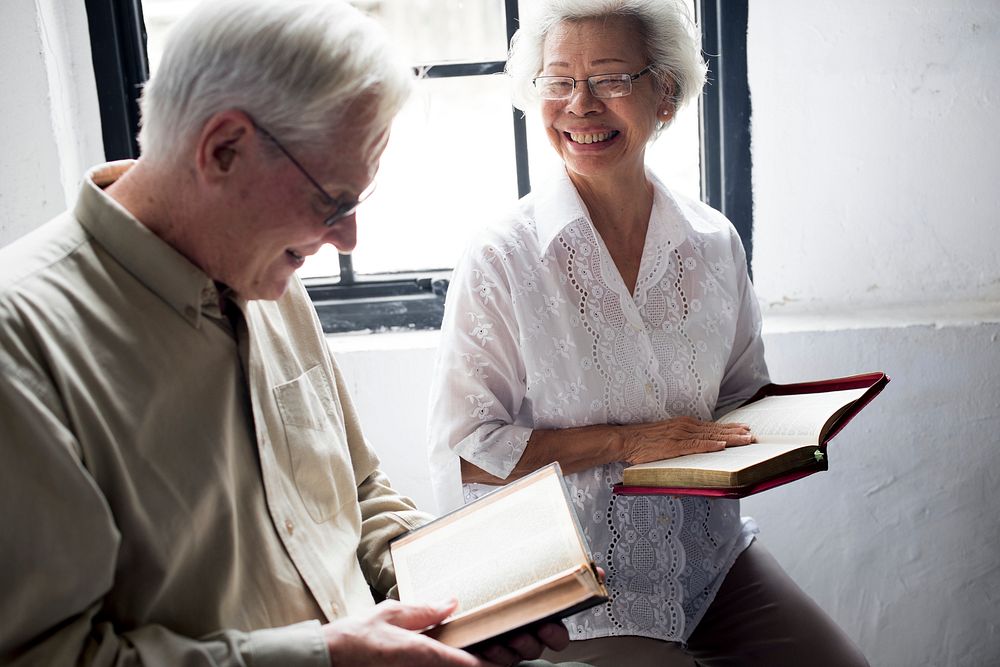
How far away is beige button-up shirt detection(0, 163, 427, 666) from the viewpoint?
89 cm

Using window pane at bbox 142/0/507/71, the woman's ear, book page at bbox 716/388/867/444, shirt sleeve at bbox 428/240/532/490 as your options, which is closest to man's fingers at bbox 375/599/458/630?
shirt sleeve at bbox 428/240/532/490

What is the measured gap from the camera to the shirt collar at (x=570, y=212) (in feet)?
5.47

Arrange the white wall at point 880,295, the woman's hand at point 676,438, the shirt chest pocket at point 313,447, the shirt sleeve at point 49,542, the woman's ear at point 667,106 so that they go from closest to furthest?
the shirt sleeve at point 49,542 < the shirt chest pocket at point 313,447 < the woman's hand at point 676,438 < the woman's ear at point 667,106 < the white wall at point 880,295

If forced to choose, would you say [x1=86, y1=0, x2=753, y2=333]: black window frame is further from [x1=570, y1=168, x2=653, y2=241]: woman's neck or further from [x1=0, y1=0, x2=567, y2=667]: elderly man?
[x1=0, y1=0, x2=567, y2=667]: elderly man

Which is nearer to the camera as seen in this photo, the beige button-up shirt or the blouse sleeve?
the beige button-up shirt

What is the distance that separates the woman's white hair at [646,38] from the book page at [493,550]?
90 cm

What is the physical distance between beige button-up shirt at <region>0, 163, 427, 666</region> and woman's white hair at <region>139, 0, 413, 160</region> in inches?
5.5

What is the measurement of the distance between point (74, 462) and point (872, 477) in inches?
72.7

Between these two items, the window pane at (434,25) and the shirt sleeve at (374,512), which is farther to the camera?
the window pane at (434,25)

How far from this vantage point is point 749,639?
163 cm

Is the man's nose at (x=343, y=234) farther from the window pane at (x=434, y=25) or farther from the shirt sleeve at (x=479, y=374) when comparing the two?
the window pane at (x=434, y=25)

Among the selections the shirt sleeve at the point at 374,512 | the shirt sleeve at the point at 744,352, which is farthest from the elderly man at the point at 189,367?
the shirt sleeve at the point at 744,352

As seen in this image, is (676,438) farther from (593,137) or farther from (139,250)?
(139,250)

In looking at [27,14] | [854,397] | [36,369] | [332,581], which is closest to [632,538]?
[854,397]
